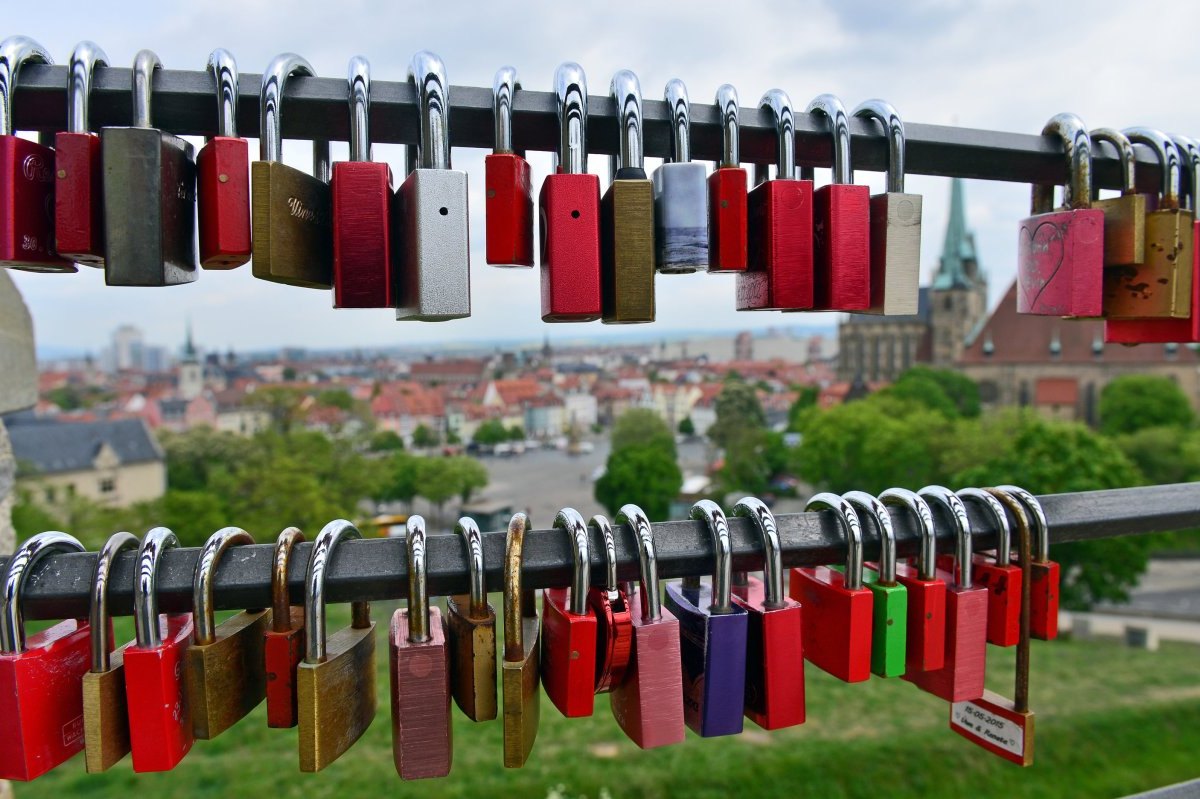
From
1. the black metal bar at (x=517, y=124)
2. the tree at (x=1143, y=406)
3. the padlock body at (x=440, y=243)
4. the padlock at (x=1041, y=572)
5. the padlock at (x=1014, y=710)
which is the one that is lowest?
the tree at (x=1143, y=406)

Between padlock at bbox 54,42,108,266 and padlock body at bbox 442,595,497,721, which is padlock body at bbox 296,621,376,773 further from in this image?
padlock at bbox 54,42,108,266

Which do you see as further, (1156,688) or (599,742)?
(1156,688)

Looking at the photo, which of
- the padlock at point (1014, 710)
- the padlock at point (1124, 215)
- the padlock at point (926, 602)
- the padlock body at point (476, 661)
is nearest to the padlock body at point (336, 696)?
the padlock body at point (476, 661)

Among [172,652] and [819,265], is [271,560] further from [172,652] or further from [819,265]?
[819,265]

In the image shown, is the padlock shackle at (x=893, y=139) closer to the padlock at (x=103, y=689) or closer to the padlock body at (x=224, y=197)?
the padlock body at (x=224, y=197)

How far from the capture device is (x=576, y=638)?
95 cm

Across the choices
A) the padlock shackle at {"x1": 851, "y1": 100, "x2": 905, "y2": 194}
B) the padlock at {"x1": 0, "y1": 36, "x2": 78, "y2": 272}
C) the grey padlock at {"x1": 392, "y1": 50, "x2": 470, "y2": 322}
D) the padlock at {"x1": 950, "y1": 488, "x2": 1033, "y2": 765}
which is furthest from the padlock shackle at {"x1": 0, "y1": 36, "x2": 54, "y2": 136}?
the padlock at {"x1": 950, "y1": 488, "x2": 1033, "y2": 765}

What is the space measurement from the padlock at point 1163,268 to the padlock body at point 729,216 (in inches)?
25.2

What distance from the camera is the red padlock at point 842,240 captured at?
3.53 ft

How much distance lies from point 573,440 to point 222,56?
169 feet

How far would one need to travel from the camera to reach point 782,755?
8992 mm

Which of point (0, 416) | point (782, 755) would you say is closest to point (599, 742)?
point (782, 755)

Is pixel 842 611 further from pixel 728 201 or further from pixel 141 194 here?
pixel 141 194

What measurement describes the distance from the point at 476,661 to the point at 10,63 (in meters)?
0.81
